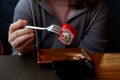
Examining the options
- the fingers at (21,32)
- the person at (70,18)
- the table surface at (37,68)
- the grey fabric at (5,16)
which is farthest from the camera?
the grey fabric at (5,16)

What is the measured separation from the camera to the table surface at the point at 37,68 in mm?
675

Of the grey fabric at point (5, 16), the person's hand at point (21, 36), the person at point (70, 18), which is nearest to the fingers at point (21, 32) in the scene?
the person's hand at point (21, 36)

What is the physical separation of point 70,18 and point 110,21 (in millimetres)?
435

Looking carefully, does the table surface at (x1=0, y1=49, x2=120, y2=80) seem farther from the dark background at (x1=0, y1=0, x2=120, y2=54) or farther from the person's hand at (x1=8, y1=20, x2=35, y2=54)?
the dark background at (x1=0, y1=0, x2=120, y2=54)

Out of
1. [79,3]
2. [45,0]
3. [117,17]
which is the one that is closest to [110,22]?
[117,17]

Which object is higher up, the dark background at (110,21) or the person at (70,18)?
the person at (70,18)

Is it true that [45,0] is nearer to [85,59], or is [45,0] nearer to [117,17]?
[85,59]

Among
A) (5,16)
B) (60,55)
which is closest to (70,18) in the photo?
(60,55)

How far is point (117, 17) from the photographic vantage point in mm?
1414

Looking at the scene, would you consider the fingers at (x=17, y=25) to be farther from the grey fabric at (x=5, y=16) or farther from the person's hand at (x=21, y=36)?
the grey fabric at (x=5, y=16)

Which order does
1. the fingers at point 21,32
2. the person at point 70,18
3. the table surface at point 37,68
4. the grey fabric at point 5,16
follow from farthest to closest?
the grey fabric at point 5,16 < the person at point 70,18 < the fingers at point 21,32 < the table surface at point 37,68

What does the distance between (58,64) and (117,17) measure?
79 cm

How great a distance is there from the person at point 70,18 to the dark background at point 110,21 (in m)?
0.28

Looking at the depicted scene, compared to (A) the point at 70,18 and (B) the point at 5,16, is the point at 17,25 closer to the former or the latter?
(A) the point at 70,18
